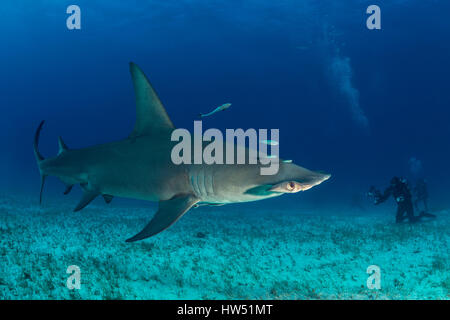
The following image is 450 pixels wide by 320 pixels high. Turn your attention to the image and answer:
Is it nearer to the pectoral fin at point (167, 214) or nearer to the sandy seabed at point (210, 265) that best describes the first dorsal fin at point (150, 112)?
the pectoral fin at point (167, 214)

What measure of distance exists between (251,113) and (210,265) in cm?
13713

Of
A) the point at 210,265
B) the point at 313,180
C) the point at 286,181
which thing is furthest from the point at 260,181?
the point at 210,265

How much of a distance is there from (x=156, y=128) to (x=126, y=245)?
291 cm

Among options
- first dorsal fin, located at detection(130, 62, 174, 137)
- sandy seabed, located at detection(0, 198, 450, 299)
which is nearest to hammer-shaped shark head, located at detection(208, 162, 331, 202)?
first dorsal fin, located at detection(130, 62, 174, 137)

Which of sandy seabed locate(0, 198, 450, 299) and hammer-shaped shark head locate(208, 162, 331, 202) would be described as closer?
hammer-shaped shark head locate(208, 162, 331, 202)

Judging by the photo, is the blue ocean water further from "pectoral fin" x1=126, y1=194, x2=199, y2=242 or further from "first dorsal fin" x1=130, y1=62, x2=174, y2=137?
"first dorsal fin" x1=130, y1=62, x2=174, y2=137

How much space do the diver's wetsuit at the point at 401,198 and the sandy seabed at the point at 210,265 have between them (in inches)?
138

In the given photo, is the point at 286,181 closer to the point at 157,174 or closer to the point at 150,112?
the point at 157,174

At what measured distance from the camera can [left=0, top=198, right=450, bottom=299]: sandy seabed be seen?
3777 mm

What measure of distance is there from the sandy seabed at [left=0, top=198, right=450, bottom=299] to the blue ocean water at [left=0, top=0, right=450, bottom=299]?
0.04 metres

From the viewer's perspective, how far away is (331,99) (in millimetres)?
134875

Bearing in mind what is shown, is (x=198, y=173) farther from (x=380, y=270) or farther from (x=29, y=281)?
(x=380, y=270)

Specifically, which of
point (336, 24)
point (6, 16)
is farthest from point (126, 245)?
point (6, 16)

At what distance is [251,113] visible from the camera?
457ft
